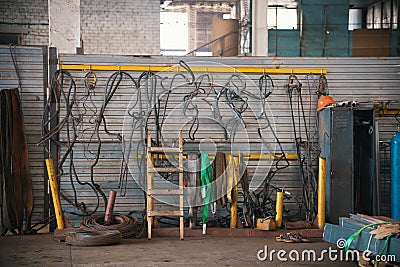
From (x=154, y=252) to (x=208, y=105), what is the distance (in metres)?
2.39

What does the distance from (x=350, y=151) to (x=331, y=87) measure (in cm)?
106

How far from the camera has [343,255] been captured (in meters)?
6.29

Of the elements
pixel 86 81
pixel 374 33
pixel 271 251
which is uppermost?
pixel 374 33

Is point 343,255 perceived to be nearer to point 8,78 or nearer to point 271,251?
point 271,251

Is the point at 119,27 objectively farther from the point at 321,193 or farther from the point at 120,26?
the point at 321,193

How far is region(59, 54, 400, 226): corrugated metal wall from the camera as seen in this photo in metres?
7.91

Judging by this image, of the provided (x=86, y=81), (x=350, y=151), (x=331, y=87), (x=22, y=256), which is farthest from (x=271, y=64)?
(x=22, y=256)

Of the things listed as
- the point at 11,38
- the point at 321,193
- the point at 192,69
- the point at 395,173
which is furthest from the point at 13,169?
the point at 11,38

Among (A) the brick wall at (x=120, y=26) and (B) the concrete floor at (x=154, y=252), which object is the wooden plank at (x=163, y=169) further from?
(A) the brick wall at (x=120, y=26)

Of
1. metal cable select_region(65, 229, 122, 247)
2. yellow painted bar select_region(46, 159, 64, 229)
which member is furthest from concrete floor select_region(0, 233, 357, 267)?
yellow painted bar select_region(46, 159, 64, 229)

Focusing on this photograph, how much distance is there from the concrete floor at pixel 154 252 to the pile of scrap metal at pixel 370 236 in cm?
39

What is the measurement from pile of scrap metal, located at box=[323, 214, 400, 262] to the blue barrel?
6.00 ft

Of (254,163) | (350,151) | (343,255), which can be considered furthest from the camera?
(254,163)

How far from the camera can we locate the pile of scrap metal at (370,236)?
16.5ft
